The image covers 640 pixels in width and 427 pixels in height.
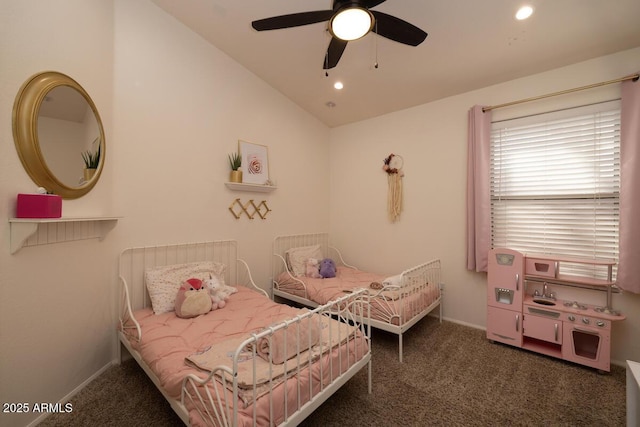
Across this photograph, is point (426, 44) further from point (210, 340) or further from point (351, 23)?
point (210, 340)

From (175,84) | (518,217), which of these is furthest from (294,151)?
(518,217)

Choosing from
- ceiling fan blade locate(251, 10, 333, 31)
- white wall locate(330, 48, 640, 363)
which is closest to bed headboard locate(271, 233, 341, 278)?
white wall locate(330, 48, 640, 363)

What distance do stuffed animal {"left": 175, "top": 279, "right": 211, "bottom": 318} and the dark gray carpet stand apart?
573 millimetres

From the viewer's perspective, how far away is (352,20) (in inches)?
61.5

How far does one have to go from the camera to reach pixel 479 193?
9.82 feet

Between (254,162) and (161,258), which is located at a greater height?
(254,162)

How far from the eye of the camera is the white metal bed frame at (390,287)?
8.25 ft

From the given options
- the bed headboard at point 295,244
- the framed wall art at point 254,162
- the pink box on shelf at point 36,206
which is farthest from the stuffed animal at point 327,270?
the pink box on shelf at point 36,206

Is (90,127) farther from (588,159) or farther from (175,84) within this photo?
(588,159)

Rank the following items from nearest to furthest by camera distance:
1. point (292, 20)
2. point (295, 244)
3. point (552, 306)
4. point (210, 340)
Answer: point (292, 20)
point (210, 340)
point (552, 306)
point (295, 244)

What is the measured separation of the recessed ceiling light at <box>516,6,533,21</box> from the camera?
1970 millimetres

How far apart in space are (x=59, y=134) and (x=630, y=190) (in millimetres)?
4377

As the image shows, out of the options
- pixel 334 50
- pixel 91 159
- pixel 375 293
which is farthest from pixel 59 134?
pixel 375 293

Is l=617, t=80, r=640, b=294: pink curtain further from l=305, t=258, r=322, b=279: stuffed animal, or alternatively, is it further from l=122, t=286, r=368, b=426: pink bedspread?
l=305, t=258, r=322, b=279: stuffed animal
